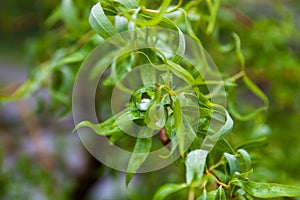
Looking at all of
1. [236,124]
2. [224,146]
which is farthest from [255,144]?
[236,124]

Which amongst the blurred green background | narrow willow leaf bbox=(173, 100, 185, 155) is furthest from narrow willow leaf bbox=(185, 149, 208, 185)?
the blurred green background

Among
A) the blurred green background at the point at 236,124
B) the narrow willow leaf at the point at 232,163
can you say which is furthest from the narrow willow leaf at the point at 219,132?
the blurred green background at the point at 236,124

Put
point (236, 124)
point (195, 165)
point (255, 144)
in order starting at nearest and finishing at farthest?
point (195, 165) → point (255, 144) → point (236, 124)

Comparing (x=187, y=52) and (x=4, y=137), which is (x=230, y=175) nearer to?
(x=187, y=52)

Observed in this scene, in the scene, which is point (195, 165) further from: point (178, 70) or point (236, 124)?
point (236, 124)

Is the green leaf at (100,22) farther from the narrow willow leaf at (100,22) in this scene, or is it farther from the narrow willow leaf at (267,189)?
the narrow willow leaf at (267,189)

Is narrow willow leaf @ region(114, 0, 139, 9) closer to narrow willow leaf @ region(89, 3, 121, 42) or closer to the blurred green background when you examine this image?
narrow willow leaf @ region(89, 3, 121, 42)
